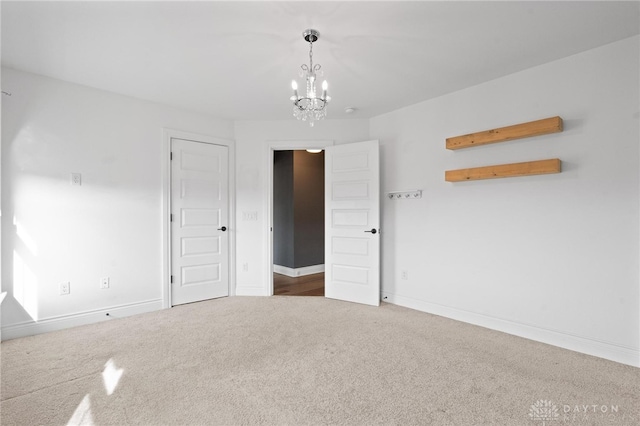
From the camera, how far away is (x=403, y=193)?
12.8 ft

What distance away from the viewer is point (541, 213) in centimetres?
280

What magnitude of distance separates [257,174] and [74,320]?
2.60 m

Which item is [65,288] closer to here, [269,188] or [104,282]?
[104,282]

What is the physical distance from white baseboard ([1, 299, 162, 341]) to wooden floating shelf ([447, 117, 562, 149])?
3.86m

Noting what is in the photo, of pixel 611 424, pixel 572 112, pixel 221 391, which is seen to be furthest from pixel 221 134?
pixel 611 424

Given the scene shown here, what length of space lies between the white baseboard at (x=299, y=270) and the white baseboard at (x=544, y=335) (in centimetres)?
245

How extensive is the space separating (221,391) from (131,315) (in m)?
2.11

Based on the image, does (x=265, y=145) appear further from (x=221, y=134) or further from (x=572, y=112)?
(x=572, y=112)

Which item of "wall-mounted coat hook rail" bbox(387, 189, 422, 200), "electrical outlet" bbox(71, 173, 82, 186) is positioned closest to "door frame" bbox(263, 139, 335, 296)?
"wall-mounted coat hook rail" bbox(387, 189, 422, 200)

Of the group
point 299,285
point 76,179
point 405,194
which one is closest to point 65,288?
point 76,179

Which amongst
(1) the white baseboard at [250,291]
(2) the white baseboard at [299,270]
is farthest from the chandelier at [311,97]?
(2) the white baseboard at [299,270]

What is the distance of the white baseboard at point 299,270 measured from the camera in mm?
5703

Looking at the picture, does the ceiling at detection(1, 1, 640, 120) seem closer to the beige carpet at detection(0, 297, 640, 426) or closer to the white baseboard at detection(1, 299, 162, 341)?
the white baseboard at detection(1, 299, 162, 341)

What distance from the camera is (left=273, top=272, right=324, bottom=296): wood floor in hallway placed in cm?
452
